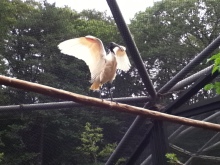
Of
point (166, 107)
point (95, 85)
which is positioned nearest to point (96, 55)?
point (95, 85)

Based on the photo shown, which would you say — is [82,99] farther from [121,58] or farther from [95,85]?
[121,58]

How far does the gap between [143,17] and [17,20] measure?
2.94 metres

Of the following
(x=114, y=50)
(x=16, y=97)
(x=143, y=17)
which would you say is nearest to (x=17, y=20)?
(x=16, y=97)

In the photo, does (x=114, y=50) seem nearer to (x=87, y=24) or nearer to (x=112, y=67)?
(x=112, y=67)

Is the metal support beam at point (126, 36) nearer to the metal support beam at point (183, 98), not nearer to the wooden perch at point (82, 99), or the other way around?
the metal support beam at point (183, 98)

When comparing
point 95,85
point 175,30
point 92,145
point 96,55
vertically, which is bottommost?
point 92,145

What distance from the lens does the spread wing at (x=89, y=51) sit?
2.11 metres

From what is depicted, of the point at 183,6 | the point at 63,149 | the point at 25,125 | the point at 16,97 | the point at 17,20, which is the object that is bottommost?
the point at 63,149

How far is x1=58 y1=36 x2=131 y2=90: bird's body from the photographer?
2137 mm

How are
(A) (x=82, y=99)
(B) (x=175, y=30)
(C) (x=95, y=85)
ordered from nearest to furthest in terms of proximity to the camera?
(A) (x=82, y=99) < (C) (x=95, y=85) < (B) (x=175, y=30)

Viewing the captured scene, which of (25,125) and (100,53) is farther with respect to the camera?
(25,125)

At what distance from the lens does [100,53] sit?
2254mm

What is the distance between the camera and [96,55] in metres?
2.26

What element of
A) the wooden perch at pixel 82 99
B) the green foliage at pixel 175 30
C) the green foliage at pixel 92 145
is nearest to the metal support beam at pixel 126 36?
the wooden perch at pixel 82 99
